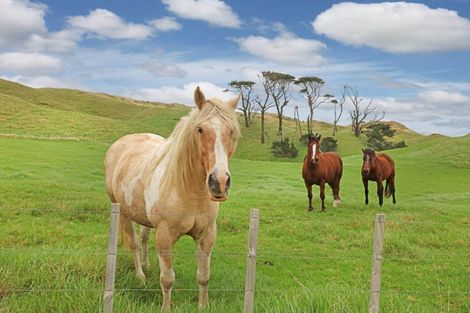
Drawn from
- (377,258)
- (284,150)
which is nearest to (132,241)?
(377,258)

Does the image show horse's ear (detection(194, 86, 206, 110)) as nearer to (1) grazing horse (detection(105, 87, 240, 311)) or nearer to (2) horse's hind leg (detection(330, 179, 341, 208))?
(1) grazing horse (detection(105, 87, 240, 311))

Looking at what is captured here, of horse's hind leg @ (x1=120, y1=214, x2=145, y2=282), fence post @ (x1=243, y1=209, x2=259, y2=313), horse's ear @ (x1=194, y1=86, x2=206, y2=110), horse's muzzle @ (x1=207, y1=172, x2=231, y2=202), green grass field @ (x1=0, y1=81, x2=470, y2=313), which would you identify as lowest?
green grass field @ (x1=0, y1=81, x2=470, y2=313)

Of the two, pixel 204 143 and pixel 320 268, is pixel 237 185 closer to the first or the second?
pixel 320 268

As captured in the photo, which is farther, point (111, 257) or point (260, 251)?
point (260, 251)

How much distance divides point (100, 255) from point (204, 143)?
295cm

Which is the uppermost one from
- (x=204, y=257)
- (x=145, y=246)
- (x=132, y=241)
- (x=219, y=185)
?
(x=219, y=185)

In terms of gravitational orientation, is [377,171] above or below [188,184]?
below

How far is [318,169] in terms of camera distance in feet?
52.9

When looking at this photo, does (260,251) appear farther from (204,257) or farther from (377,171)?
(377,171)

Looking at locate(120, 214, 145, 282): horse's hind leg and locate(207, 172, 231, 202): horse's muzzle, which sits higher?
locate(207, 172, 231, 202): horse's muzzle

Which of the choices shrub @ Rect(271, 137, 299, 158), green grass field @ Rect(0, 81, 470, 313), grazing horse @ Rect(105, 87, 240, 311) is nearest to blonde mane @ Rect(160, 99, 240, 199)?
grazing horse @ Rect(105, 87, 240, 311)

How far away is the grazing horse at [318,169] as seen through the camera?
51.3ft

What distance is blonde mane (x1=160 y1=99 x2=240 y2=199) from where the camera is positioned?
497 cm

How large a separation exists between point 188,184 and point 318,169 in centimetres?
1117
